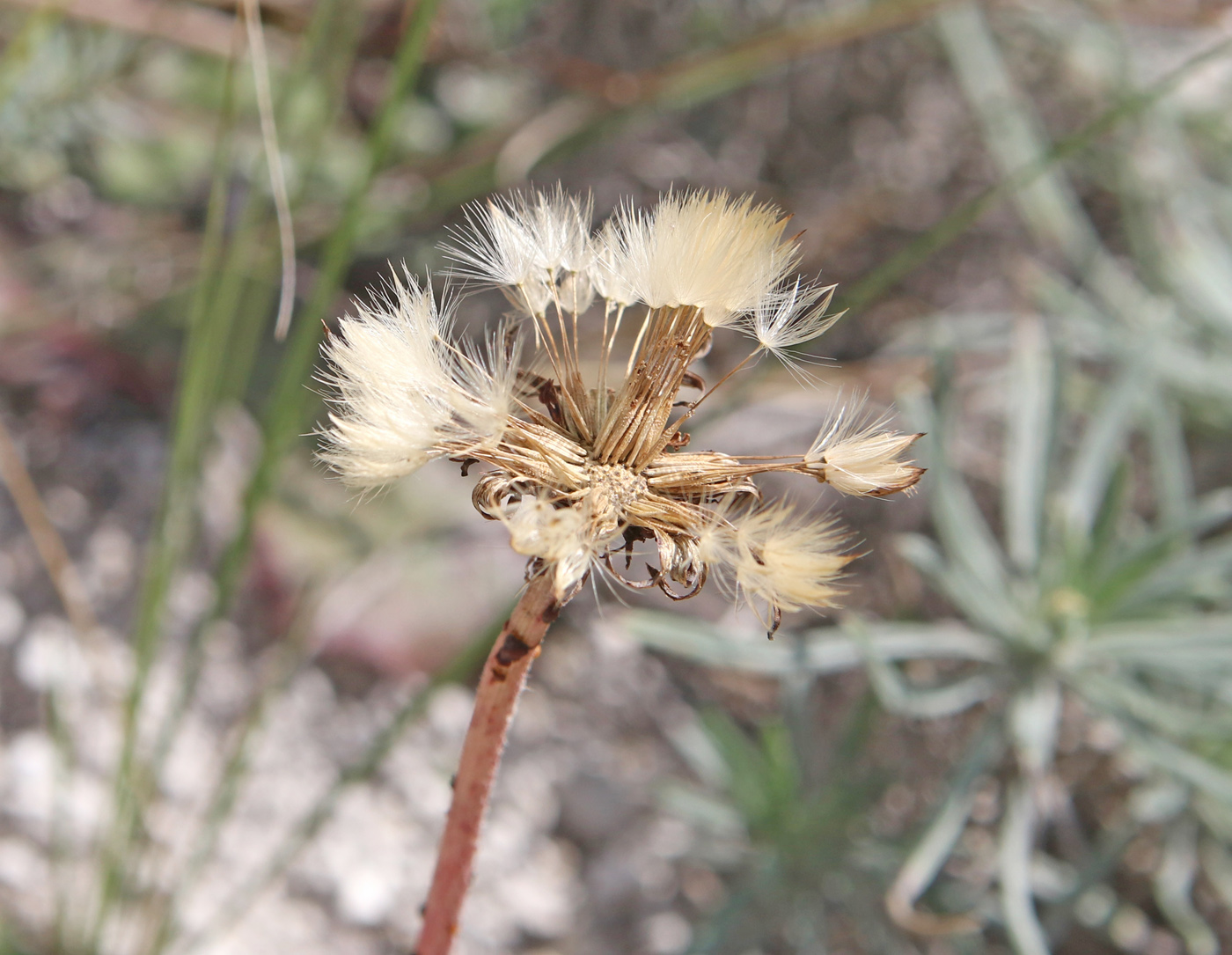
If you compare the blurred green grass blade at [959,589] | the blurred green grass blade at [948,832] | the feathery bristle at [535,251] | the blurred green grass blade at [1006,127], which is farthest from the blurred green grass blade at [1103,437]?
the feathery bristle at [535,251]

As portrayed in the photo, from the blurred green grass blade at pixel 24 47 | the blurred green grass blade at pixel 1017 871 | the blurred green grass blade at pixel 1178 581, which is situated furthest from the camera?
the blurred green grass blade at pixel 1178 581

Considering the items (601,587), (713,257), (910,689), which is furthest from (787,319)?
(601,587)

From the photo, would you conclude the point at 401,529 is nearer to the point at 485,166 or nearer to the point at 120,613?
the point at 120,613

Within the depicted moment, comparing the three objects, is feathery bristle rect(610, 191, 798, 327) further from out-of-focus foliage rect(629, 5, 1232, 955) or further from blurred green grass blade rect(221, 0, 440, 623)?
out-of-focus foliage rect(629, 5, 1232, 955)

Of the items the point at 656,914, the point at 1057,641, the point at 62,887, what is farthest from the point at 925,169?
the point at 62,887

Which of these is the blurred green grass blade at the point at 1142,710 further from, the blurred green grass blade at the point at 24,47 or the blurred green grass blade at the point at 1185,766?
the blurred green grass blade at the point at 24,47
